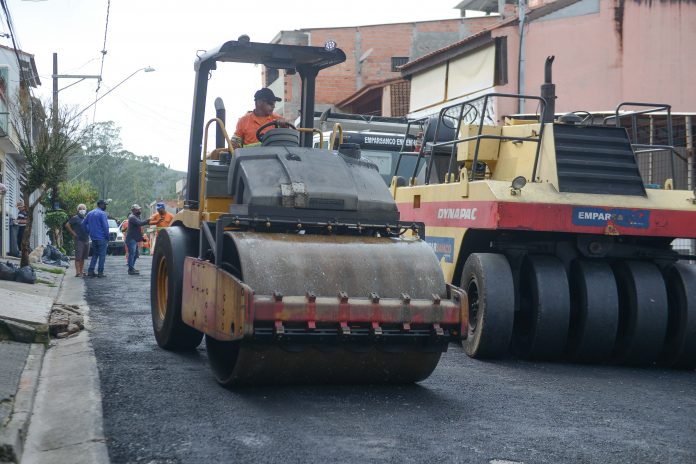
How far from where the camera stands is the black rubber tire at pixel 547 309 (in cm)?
820

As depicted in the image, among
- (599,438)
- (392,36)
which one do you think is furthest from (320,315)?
(392,36)

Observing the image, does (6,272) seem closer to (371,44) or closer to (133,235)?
(133,235)

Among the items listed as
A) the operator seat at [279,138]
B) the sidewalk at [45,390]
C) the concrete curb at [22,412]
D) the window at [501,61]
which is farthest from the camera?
the window at [501,61]

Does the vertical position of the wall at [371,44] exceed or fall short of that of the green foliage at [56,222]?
it exceeds it

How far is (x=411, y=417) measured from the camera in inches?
228

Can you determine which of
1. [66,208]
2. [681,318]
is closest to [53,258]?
[66,208]

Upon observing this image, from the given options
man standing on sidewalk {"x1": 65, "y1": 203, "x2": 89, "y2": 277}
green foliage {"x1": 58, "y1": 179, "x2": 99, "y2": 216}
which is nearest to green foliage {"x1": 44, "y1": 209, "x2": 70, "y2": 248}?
man standing on sidewalk {"x1": 65, "y1": 203, "x2": 89, "y2": 277}

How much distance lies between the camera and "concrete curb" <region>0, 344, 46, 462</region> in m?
4.87

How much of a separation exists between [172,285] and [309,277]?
7.04 feet

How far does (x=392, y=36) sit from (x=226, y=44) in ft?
123

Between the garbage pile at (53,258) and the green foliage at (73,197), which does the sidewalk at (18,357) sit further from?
the green foliage at (73,197)

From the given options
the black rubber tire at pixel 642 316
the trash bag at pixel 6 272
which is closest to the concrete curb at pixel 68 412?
the black rubber tire at pixel 642 316

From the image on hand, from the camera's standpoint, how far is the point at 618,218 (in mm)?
8250

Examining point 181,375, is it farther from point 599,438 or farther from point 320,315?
point 599,438
